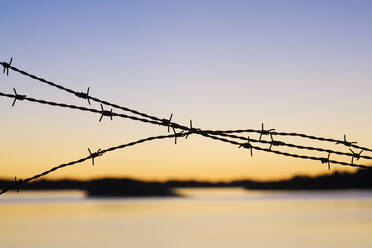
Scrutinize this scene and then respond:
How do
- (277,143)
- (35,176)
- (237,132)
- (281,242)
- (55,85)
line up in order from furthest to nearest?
(281,242) < (277,143) < (237,132) < (35,176) < (55,85)

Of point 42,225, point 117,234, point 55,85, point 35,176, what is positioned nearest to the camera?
point 55,85

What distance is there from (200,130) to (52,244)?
41.5m

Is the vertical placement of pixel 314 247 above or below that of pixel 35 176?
below

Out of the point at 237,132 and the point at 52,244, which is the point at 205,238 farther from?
the point at 237,132

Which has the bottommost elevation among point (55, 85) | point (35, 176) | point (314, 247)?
point (314, 247)

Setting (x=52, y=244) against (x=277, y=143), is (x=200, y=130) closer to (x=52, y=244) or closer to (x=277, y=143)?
(x=277, y=143)

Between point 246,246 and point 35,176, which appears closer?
point 35,176

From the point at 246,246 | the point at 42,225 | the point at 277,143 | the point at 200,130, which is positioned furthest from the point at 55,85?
the point at 42,225

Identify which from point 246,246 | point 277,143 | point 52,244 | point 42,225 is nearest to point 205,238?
point 246,246

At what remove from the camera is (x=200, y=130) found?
3447 millimetres

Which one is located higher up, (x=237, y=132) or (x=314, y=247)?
(x=237, y=132)

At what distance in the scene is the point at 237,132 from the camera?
3570 millimetres

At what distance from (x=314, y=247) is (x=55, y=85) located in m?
40.1

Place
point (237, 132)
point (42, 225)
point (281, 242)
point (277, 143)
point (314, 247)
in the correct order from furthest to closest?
point (42, 225) < point (281, 242) < point (314, 247) < point (277, 143) < point (237, 132)
